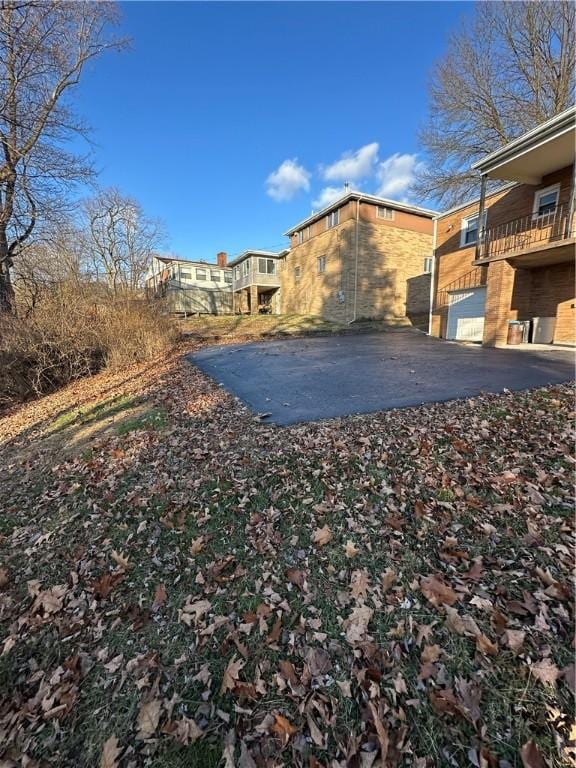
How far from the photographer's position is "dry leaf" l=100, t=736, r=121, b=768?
1518mm

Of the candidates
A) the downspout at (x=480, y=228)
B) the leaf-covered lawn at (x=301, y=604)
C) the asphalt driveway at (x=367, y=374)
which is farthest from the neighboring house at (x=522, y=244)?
the leaf-covered lawn at (x=301, y=604)

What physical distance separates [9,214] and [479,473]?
13286 millimetres

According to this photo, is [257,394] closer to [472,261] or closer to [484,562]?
[484,562]

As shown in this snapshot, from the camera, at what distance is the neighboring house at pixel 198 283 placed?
A: 30859mm

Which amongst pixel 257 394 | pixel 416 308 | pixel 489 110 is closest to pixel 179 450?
pixel 257 394

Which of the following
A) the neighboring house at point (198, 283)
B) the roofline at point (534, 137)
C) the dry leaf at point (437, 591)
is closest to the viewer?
the dry leaf at point (437, 591)

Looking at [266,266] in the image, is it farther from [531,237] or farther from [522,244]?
[531,237]

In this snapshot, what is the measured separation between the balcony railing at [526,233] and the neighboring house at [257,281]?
17.7m

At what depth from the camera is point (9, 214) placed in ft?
31.8

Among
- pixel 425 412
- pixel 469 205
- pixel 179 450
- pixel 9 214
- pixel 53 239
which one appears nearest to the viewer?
pixel 179 450

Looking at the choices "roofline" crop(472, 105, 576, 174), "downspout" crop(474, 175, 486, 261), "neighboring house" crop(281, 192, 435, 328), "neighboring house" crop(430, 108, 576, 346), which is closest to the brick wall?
"neighboring house" crop(281, 192, 435, 328)

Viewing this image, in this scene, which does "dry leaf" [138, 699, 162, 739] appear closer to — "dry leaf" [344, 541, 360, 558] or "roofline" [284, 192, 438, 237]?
"dry leaf" [344, 541, 360, 558]

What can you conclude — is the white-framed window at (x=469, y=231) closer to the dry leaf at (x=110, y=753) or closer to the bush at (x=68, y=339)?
the bush at (x=68, y=339)

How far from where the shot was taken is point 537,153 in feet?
31.2
